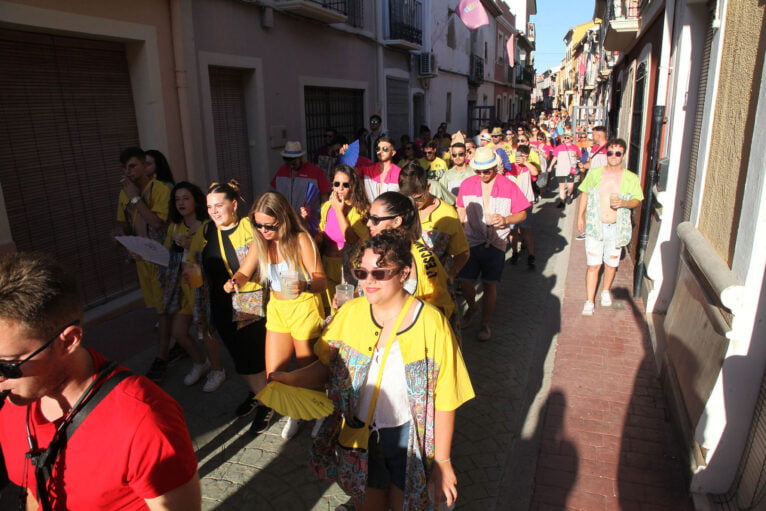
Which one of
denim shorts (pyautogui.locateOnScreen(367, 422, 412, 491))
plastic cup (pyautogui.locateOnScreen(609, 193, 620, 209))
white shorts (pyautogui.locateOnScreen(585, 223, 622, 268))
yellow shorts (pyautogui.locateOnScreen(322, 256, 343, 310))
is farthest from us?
white shorts (pyautogui.locateOnScreen(585, 223, 622, 268))

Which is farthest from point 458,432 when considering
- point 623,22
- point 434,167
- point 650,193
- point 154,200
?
point 623,22

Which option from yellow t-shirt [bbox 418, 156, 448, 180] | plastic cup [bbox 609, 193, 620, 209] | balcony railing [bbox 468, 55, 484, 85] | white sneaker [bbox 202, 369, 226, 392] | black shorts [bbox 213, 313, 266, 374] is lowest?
white sneaker [bbox 202, 369, 226, 392]

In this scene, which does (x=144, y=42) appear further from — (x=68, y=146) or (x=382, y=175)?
(x=382, y=175)

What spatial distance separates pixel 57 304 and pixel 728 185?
3.72 m

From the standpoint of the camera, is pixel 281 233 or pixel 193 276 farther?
pixel 193 276

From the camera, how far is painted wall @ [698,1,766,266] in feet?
10.3

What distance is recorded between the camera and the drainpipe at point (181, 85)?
6249mm

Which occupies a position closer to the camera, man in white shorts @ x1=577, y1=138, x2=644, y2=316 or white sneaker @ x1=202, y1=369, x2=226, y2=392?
white sneaker @ x1=202, y1=369, x2=226, y2=392

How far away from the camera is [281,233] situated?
11.3ft

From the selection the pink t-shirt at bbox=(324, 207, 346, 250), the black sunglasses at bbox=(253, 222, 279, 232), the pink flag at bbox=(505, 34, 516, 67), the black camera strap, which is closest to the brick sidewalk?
the pink t-shirt at bbox=(324, 207, 346, 250)

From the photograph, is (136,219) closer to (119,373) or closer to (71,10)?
(71,10)

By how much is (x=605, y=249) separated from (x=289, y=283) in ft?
12.9

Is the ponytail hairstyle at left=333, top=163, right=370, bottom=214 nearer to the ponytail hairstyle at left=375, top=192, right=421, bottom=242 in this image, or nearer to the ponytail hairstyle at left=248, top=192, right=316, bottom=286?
the ponytail hairstyle at left=248, top=192, right=316, bottom=286

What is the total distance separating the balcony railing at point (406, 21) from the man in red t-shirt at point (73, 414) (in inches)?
504
